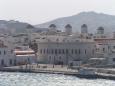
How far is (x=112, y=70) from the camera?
2511 inches

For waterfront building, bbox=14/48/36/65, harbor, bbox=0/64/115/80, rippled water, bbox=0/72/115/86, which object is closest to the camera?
rippled water, bbox=0/72/115/86

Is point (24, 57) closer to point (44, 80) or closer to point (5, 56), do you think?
point (5, 56)

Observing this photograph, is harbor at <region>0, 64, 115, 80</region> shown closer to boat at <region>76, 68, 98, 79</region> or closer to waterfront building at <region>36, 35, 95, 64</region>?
boat at <region>76, 68, 98, 79</region>

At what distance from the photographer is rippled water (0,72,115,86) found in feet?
180

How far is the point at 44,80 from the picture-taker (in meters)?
58.7

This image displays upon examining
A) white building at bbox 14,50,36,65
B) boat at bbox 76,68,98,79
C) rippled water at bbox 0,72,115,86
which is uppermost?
white building at bbox 14,50,36,65

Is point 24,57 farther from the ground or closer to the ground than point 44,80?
farther from the ground

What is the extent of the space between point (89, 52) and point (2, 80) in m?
23.8

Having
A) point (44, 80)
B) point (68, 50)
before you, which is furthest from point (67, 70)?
point (68, 50)

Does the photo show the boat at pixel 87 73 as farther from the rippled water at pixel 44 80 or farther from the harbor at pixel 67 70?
the rippled water at pixel 44 80

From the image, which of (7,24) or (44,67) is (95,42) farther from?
(7,24)

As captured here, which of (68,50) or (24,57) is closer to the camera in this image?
(24,57)

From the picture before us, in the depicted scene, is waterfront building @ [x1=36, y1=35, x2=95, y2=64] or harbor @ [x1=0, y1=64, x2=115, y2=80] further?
waterfront building @ [x1=36, y1=35, x2=95, y2=64]

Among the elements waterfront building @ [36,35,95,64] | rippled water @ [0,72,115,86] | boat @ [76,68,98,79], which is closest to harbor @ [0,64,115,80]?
boat @ [76,68,98,79]
